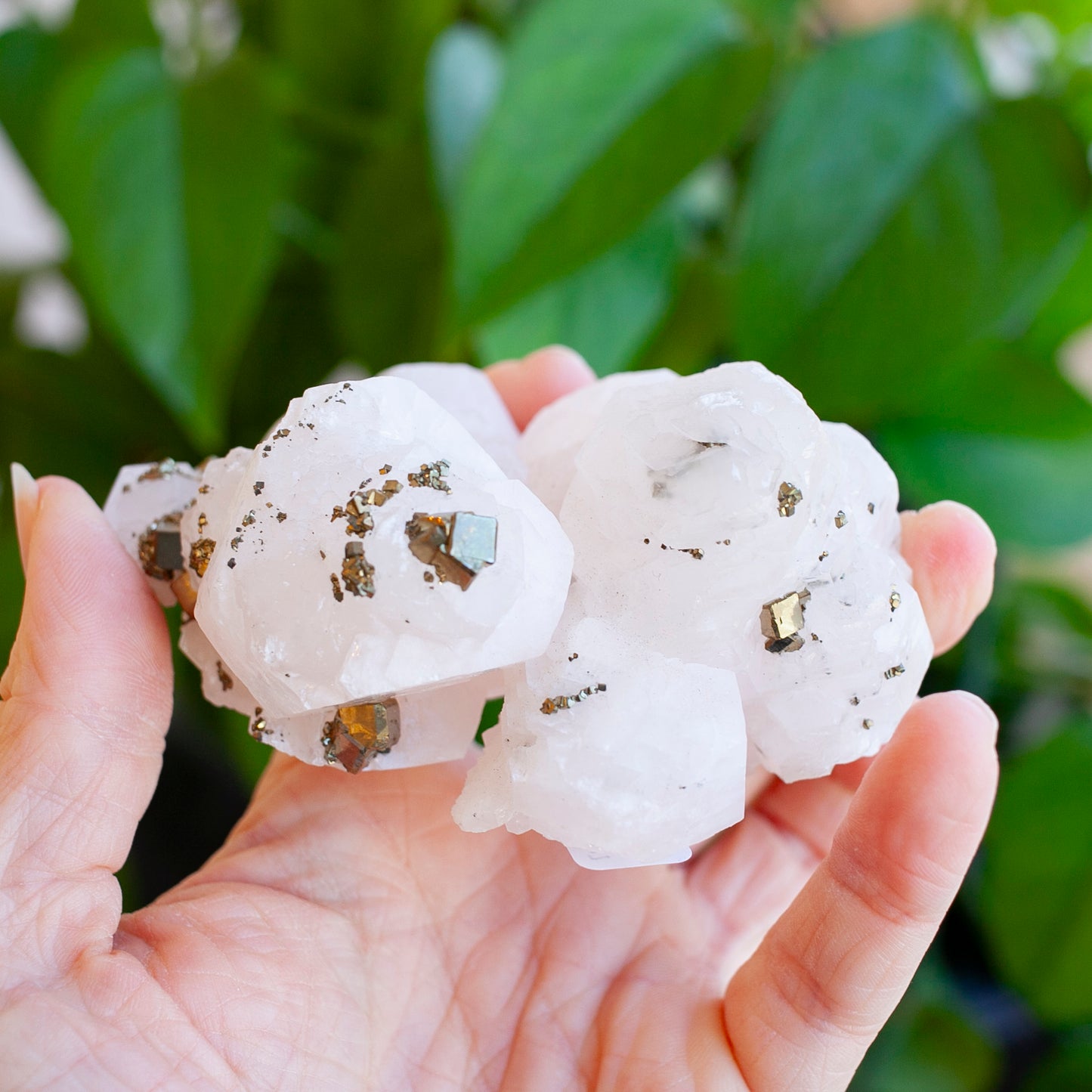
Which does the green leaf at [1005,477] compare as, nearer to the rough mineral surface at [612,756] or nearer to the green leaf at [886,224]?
the green leaf at [886,224]

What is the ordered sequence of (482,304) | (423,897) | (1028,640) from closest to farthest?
(423,897), (482,304), (1028,640)

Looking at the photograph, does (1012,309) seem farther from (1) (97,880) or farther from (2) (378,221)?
(1) (97,880)

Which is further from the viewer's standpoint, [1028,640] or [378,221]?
[1028,640]

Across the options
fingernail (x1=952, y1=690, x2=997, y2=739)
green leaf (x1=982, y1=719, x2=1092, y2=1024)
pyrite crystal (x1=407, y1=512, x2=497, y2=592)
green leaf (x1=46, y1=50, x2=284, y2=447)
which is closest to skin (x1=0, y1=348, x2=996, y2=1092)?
fingernail (x1=952, y1=690, x2=997, y2=739)

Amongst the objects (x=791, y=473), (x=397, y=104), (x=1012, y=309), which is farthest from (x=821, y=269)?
(x=397, y=104)

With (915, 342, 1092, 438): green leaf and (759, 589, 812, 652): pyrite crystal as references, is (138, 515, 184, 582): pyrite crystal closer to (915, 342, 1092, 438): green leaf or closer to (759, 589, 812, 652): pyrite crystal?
(759, 589, 812, 652): pyrite crystal

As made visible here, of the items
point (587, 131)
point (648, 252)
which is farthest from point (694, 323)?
point (587, 131)
